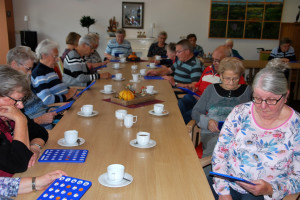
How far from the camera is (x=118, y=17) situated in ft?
27.2

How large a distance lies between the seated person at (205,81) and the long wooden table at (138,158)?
361 millimetres

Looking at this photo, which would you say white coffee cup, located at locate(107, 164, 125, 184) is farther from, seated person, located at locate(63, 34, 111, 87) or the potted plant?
the potted plant

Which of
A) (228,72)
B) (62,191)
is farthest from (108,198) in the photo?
(228,72)

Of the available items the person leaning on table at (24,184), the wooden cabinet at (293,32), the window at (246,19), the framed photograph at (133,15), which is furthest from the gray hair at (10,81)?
the wooden cabinet at (293,32)

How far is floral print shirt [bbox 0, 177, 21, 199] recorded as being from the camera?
3.64ft

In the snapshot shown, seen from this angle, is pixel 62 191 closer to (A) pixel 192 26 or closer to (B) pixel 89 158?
(B) pixel 89 158

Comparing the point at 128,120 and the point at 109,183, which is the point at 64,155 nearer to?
the point at 109,183

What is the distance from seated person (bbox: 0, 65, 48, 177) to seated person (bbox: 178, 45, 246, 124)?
4.53ft

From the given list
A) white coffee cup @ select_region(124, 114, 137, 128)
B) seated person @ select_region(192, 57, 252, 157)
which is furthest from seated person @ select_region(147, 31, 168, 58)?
white coffee cup @ select_region(124, 114, 137, 128)

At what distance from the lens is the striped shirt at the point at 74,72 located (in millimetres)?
3607

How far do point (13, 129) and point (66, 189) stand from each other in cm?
64

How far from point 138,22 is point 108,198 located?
25.2ft

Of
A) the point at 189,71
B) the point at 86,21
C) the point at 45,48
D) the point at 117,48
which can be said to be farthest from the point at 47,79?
the point at 86,21

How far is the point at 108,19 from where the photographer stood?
830cm
